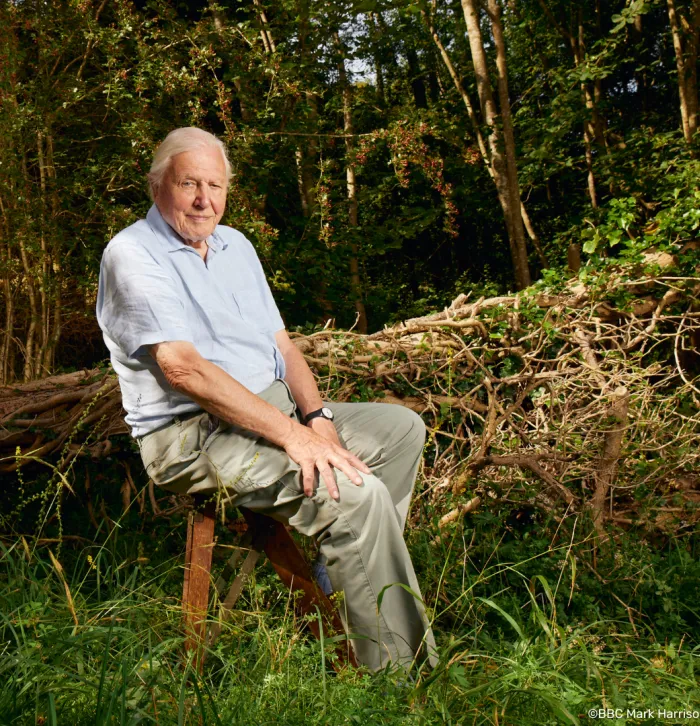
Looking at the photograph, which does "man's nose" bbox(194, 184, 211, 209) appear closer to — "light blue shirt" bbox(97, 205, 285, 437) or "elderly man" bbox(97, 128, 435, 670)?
"elderly man" bbox(97, 128, 435, 670)

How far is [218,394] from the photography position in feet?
6.98

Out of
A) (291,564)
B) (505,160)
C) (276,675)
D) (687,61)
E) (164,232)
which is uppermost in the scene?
(687,61)

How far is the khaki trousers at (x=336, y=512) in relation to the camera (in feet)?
6.74

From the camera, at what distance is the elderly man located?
6.77ft

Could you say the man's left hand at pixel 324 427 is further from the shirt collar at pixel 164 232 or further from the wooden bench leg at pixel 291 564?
the shirt collar at pixel 164 232

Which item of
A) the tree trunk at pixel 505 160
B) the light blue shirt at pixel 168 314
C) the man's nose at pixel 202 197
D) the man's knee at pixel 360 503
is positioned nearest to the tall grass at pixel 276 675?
the man's knee at pixel 360 503

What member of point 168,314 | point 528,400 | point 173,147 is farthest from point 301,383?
point 528,400

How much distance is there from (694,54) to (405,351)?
5657 mm

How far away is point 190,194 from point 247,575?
1.21 metres

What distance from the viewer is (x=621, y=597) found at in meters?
2.82

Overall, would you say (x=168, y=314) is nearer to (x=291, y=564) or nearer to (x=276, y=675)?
(x=291, y=564)

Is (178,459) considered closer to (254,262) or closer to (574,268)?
(254,262)

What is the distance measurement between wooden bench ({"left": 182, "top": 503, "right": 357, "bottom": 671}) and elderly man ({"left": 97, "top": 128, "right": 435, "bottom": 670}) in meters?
0.10

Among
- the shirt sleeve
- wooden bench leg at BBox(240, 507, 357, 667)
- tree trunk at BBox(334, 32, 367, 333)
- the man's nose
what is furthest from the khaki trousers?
tree trunk at BBox(334, 32, 367, 333)
